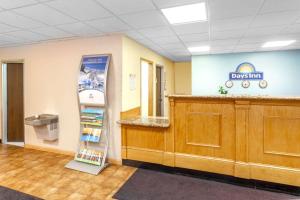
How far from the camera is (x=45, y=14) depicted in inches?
105

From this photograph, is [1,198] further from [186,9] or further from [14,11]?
[186,9]

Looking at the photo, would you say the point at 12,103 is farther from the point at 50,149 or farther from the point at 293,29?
the point at 293,29

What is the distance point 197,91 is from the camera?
6.41 meters

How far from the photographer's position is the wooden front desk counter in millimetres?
2686

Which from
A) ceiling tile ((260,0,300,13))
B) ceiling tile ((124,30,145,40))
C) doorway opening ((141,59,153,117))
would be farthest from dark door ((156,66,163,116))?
ceiling tile ((260,0,300,13))

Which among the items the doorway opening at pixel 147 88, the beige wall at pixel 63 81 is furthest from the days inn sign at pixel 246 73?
the beige wall at pixel 63 81

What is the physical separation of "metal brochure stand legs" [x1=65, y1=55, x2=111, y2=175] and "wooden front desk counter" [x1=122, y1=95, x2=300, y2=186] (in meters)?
0.72

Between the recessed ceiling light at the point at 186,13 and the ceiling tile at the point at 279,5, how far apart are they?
30.0 inches

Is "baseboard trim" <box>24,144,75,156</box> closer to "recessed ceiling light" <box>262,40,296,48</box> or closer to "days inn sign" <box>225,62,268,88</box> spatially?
"days inn sign" <box>225,62,268,88</box>

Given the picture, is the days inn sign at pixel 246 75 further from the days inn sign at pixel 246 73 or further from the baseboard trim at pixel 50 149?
the baseboard trim at pixel 50 149

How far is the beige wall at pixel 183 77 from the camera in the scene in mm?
7652

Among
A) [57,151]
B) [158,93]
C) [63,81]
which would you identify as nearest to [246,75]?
[158,93]

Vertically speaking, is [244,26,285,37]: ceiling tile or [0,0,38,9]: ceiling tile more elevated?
[244,26,285,37]: ceiling tile

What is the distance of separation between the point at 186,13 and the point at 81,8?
1.41 metres
